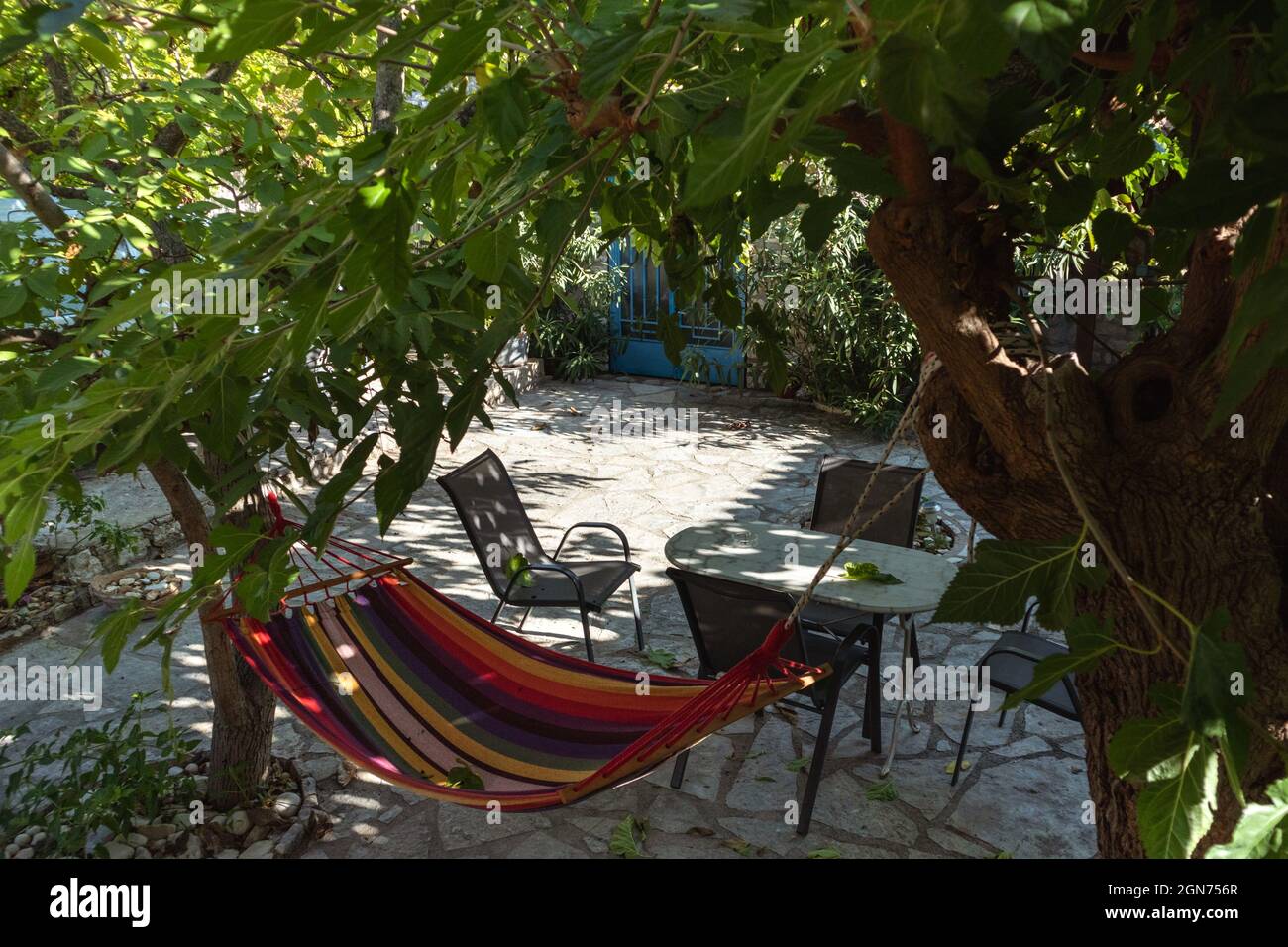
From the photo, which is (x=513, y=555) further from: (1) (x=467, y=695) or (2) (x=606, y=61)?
(2) (x=606, y=61)

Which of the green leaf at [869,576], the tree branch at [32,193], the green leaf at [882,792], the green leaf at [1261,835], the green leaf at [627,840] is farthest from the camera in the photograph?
the green leaf at [869,576]

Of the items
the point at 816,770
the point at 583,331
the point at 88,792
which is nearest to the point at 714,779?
the point at 816,770

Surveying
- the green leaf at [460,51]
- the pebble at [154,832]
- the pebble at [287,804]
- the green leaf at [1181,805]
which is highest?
the green leaf at [460,51]

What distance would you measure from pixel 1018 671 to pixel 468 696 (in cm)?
181

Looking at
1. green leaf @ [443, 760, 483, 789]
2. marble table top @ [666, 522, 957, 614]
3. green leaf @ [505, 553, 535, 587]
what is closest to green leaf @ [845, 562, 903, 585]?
marble table top @ [666, 522, 957, 614]

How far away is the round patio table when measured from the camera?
135 inches

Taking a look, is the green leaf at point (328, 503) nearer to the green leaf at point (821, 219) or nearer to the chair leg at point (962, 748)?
the green leaf at point (821, 219)

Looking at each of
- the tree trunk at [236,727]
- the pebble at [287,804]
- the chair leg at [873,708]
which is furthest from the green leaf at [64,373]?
the chair leg at [873,708]

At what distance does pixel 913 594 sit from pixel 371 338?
221cm

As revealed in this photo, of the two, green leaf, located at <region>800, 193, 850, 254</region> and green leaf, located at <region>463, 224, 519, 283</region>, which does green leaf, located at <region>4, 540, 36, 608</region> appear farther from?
green leaf, located at <region>800, 193, 850, 254</region>

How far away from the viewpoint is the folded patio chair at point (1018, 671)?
312cm

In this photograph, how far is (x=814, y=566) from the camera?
3.78 m

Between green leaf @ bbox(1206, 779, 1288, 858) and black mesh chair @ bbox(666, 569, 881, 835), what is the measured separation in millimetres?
2330

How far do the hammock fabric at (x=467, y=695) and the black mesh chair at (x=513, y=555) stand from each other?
88cm
